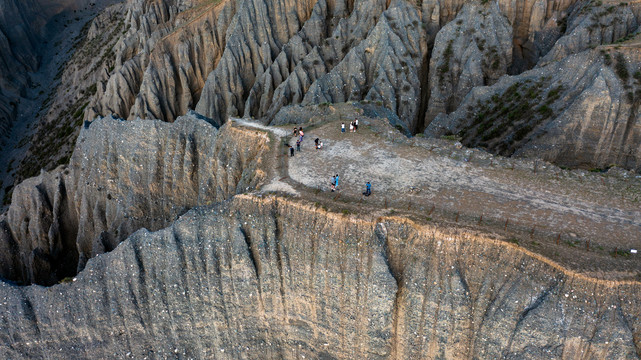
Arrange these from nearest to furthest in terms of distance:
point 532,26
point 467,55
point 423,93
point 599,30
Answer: point 599,30, point 467,55, point 423,93, point 532,26

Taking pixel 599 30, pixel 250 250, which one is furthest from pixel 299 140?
pixel 599 30

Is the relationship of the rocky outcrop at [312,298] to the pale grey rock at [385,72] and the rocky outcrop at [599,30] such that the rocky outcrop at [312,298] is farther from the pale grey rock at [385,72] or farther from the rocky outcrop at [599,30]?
the rocky outcrop at [599,30]

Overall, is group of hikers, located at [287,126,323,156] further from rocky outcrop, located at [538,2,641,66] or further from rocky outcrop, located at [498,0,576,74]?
rocky outcrop, located at [498,0,576,74]

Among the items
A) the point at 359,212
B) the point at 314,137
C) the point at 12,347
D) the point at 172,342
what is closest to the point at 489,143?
the point at 314,137

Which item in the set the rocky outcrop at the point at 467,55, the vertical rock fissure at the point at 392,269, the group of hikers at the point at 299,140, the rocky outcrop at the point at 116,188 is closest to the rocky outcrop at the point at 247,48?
the rocky outcrop at the point at 116,188

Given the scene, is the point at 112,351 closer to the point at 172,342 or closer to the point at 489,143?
the point at 172,342

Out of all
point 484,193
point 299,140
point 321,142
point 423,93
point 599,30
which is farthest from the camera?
point 423,93

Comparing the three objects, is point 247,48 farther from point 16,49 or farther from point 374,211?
point 16,49

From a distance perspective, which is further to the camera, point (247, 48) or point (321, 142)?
point (247, 48)
